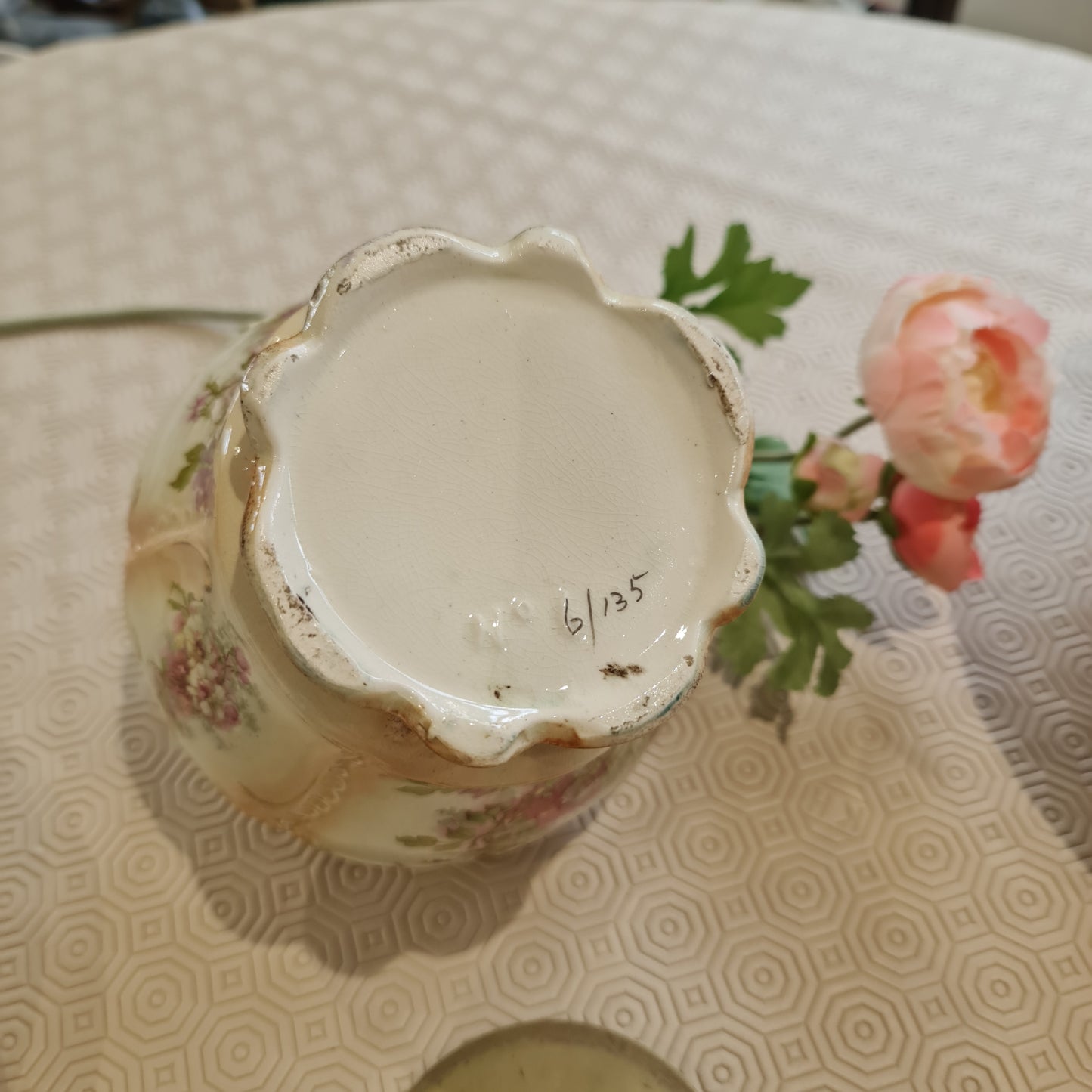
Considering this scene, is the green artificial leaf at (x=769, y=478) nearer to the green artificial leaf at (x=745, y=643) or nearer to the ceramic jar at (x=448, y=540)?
the green artificial leaf at (x=745, y=643)

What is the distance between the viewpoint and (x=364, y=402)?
29cm

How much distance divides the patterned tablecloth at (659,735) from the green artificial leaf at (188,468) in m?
0.18

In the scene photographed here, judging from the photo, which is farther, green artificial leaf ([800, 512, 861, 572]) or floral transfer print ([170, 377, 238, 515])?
green artificial leaf ([800, 512, 861, 572])

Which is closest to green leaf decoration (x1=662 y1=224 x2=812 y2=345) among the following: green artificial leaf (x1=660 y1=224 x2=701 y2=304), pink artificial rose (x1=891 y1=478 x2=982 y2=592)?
green artificial leaf (x1=660 y1=224 x2=701 y2=304)

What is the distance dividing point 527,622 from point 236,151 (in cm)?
59

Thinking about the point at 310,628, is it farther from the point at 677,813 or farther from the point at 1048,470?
the point at 1048,470

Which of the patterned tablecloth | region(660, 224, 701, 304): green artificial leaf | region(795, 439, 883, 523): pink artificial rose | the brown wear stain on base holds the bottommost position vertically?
the patterned tablecloth

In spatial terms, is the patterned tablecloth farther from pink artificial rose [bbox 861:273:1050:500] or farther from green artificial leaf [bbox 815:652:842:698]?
pink artificial rose [bbox 861:273:1050:500]

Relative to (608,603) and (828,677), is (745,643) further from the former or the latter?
(608,603)

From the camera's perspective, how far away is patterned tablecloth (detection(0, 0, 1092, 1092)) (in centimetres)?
40

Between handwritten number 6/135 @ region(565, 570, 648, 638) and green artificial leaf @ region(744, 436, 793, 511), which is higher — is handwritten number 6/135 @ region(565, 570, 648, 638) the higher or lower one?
the higher one

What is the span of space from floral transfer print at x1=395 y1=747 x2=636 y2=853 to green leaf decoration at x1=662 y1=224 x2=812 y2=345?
23 cm

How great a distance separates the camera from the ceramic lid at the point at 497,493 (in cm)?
27

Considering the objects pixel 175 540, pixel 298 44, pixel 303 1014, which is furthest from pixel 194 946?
pixel 298 44
